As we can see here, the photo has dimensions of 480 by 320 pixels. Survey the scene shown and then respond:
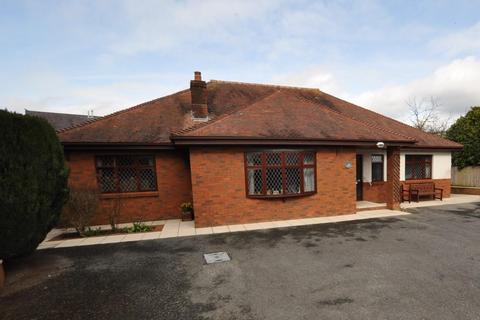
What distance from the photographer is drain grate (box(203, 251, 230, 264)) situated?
462 centimetres

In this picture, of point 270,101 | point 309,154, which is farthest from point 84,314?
point 270,101

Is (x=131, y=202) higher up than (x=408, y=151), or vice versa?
(x=408, y=151)

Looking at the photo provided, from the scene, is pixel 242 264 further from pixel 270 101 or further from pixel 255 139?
pixel 270 101

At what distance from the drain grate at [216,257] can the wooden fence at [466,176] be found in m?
15.6

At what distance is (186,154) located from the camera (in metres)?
8.43

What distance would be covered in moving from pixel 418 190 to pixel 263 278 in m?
9.81

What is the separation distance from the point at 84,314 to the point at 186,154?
19.3ft

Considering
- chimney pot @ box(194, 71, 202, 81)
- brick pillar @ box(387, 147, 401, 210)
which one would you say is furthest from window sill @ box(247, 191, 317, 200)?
chimney pot @ box(194, 71, 202, 81)

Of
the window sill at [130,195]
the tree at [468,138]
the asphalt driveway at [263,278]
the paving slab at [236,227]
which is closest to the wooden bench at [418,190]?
the asphalt driveway at [263,278]

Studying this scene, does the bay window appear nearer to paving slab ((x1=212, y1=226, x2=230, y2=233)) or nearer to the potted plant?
paving slab ((x1=212, y1=226, x2=230, y2=233))

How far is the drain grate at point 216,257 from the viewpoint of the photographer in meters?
4.62

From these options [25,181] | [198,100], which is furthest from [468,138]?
[25,181]

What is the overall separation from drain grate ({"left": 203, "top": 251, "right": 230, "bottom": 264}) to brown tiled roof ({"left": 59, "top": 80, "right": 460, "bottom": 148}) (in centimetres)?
328

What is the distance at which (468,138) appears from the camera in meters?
12.8
